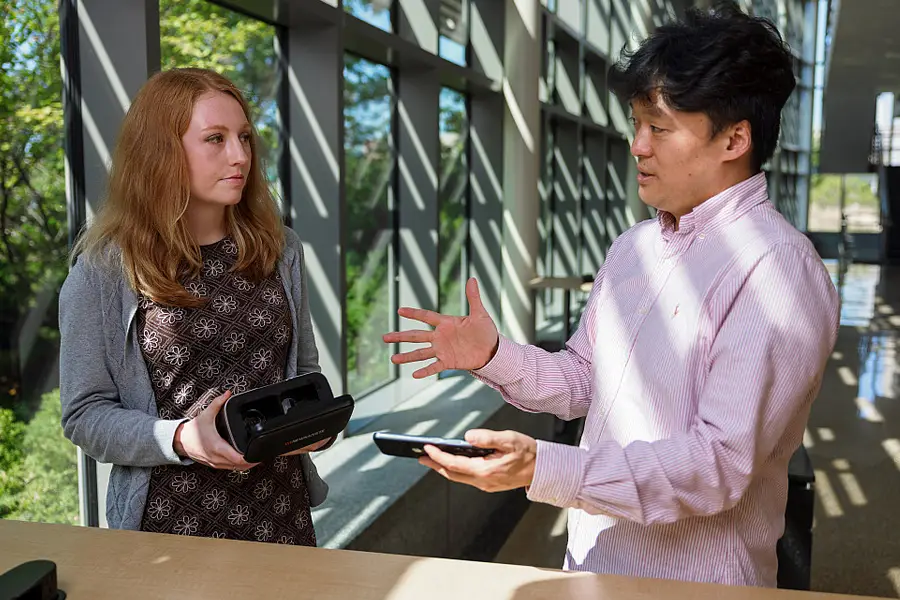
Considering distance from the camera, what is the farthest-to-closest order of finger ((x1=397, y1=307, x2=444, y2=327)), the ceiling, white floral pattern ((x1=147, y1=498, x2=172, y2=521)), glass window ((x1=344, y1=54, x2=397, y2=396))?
1. the ceiling
2. glass window ((x1=344, y1=54, x2=397, y2=396))
3. white floral pattern ((x1=147, y1=498, x2=172, y2=521))
4. finger ((x1=397, y1=307, x2=444, y2=327))

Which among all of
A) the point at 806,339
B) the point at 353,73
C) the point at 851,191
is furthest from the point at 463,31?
the point at 851,191

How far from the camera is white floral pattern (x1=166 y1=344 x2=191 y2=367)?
1878 millimetres

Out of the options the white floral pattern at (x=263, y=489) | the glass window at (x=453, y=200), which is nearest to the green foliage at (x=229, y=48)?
the white floral pattern at (x=263, y=489)

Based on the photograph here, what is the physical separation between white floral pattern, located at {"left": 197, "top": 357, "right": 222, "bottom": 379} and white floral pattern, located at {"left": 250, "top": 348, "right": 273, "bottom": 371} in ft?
0.24

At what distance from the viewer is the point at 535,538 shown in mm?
4977

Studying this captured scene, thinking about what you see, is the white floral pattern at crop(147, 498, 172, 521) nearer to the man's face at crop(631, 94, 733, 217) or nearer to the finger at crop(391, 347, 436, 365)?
the finger at crop(391, 347, 436, 365)

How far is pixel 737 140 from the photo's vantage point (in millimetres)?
1532

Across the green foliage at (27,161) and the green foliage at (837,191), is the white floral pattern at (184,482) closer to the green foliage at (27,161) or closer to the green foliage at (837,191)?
the green foliage at (27,161)

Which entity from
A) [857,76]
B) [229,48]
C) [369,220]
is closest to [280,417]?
[229,48]

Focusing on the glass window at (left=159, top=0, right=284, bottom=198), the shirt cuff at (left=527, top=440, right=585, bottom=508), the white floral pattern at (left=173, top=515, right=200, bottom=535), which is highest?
the glass window at (left=159, top=0, right=284, bottom=198)

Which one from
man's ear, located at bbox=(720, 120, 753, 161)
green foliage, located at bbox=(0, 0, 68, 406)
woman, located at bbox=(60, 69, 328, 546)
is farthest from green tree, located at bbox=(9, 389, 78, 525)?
man's ear, located at bbox=(720, 120, 753, 161)

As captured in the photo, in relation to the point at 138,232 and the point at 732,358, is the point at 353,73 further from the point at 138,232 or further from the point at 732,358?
the point at 732,358

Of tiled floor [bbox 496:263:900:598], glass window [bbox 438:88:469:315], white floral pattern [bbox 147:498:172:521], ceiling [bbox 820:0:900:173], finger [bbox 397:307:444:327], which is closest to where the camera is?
finger [bbox 397:307:444:327]

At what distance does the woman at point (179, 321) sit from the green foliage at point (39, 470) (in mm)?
1001
